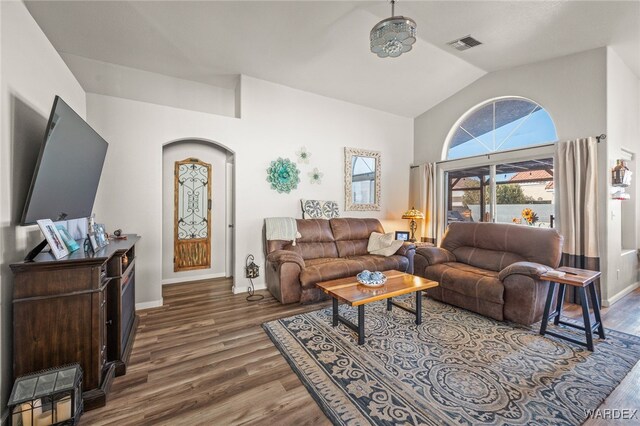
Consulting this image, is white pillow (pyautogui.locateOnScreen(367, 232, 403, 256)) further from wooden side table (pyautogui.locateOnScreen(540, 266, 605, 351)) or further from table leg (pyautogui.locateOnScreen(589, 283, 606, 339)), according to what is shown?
table leg (pyautogui.locateOnScreen(589, 283, 606, 339))

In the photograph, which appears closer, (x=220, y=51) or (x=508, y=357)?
(x=508, y=357)

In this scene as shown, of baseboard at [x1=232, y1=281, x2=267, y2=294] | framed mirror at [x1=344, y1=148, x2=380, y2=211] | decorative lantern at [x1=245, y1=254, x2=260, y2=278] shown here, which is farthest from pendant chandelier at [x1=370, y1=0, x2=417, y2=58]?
baseboard at [x1=232, y1=281, x2=267, y2=294]

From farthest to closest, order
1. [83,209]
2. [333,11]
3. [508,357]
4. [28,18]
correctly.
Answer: [333,11], [83,209], [508,357], [28,18]

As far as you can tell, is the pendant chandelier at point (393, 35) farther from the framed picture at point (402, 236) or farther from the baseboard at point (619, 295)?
the baseboard at point (619, 295)

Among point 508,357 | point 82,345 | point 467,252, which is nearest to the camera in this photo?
point 82,345

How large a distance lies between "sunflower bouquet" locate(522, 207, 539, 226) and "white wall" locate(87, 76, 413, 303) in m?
2.06

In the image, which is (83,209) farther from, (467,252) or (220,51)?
(467,252)

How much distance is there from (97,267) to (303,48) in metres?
3.29

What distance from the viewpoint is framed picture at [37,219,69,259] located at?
1609mm

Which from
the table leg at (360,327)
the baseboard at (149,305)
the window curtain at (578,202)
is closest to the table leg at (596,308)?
the window curtain at (578,202)

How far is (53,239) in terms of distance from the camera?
1670mm

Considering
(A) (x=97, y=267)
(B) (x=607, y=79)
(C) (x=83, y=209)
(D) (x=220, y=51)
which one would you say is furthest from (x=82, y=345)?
(B) (x=607, y=79)

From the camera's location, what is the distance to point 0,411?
4.94ft

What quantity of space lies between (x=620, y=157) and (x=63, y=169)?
6.14 m
